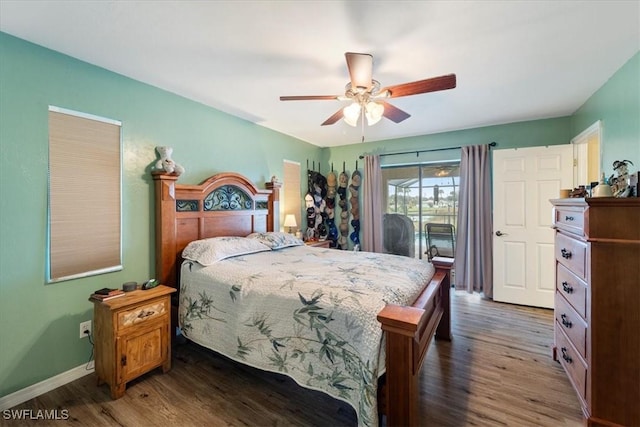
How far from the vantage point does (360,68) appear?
1791mm

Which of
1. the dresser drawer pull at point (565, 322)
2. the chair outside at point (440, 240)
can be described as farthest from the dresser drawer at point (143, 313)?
the chair outside at point (440, 240)

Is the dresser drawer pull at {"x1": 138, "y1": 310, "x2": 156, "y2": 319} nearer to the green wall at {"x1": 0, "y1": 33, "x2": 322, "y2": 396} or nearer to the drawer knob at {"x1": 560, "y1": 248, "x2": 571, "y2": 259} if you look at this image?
the green wall at {"x1": 0, "y1": 33, "x2": 322, "y2": 396}

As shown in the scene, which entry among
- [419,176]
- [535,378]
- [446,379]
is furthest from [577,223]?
[419,176]

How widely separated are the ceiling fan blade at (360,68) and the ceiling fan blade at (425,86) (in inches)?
8.0

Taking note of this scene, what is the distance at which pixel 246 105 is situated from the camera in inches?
122

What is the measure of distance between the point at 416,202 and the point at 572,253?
9.67 feet

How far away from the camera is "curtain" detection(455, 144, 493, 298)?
3.93 m

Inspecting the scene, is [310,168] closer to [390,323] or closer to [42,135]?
[42,135]

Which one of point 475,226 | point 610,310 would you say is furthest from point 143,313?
point 475,226

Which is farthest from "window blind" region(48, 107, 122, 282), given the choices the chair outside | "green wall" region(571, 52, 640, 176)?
the chair outside

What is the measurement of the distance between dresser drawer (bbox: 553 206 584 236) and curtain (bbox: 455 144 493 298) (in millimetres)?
1665

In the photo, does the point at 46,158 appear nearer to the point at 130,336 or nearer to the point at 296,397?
the point at 130,336

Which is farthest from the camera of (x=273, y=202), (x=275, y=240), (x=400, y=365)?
(x=273, y=202)

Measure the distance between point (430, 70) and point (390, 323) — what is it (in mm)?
2034
